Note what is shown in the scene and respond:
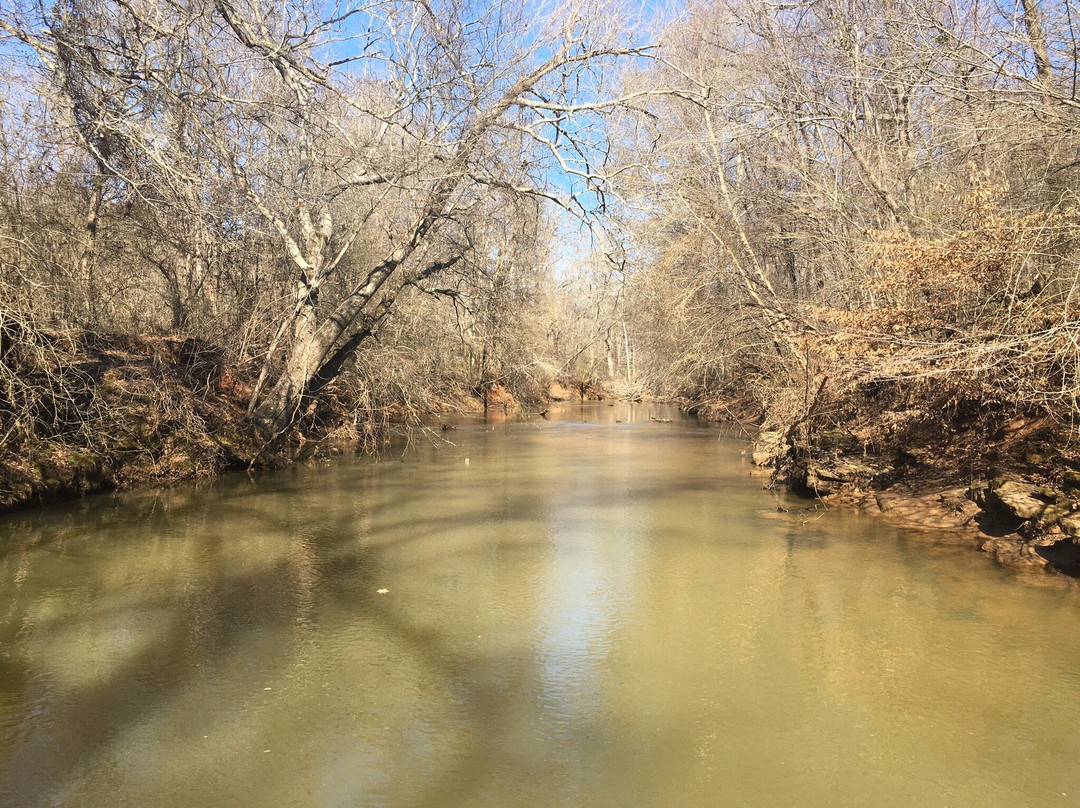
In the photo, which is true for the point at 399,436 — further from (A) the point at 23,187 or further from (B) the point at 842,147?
(B) the point at 842,147

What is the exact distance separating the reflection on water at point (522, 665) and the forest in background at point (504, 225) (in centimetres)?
198

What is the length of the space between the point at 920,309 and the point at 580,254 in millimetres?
5613

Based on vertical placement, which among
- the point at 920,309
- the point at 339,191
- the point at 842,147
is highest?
the point at 842,147

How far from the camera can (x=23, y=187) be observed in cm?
1249

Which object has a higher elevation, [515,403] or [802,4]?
[802,4]

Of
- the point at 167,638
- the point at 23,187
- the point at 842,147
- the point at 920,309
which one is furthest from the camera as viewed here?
the point at 842,147

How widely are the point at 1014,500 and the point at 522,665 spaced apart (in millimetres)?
5236

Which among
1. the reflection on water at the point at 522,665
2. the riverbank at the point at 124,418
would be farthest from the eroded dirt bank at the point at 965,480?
the riverbank at the point at 124,418

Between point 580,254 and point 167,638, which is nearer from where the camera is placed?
point 167,638

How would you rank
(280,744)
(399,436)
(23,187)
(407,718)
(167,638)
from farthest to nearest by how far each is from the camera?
1. (399,436)
2. (23,187)
3. (167,638)
4. (407,718)
5. (280,744)

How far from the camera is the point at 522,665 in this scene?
16.9 feet

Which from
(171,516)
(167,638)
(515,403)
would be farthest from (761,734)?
(515,403)

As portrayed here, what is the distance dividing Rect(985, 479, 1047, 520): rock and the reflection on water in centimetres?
70

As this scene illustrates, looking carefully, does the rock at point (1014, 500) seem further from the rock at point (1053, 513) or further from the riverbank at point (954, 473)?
the rock at point (1053, 513)
